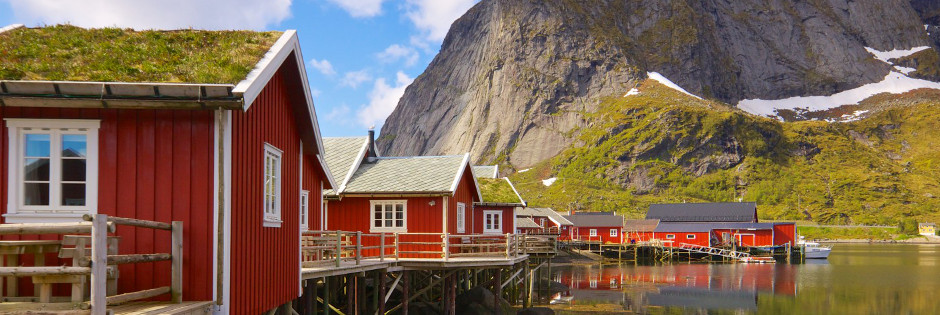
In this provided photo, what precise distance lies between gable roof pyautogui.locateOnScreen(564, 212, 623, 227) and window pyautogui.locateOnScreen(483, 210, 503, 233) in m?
65.5

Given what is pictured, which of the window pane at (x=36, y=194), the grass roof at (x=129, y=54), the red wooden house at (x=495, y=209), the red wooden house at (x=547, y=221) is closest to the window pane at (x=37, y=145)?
the window pane at (x=36, y=194)

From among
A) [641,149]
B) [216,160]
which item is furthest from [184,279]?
[641,149]

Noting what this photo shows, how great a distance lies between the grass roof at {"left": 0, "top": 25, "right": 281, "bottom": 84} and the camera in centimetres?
1109

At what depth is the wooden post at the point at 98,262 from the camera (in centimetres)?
815

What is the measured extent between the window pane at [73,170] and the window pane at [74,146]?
9 cm

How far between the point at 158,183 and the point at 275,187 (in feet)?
10.6

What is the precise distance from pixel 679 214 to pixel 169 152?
339 feet

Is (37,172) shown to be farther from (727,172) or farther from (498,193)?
(727,172)

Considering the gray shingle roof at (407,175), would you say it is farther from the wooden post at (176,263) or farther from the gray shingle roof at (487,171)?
the wooden post at (176,263)

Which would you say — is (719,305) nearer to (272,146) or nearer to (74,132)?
(272,146)

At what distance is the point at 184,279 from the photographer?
11164mm

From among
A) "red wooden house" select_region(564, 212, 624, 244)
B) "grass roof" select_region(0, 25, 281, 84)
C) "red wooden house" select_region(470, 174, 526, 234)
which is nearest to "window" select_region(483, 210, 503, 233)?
"red wooden house" select_region(470, 174, 526, 234)

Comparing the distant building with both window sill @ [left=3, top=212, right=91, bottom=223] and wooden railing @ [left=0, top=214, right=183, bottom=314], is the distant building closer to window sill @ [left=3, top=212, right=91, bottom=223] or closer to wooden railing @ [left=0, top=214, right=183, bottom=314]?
window sill @ [left=3, top=212, right=91, bottom=223]

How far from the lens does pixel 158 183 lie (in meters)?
11.2
